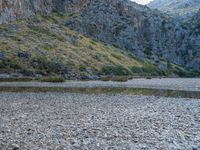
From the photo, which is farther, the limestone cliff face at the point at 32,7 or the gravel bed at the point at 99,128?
the limestone cliff face at the point at 32,7

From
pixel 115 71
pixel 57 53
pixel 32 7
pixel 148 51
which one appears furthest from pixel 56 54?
pixel 148 51

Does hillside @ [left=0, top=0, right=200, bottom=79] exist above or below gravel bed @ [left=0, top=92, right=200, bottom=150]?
above

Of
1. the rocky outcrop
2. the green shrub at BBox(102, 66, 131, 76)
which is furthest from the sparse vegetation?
the rocky outcrop

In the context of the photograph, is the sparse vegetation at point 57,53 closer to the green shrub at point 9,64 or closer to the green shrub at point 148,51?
the green shrub at point 9,64

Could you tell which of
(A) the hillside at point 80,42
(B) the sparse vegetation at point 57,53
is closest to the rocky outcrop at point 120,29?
(A) the hillside at point 80,42

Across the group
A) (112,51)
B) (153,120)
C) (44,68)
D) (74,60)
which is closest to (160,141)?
(153,120)

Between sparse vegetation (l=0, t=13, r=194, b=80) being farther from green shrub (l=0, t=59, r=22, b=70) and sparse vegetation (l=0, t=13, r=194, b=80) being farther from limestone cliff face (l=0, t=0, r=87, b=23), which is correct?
limestone cliff face (l=0, t=0, r=87, b=23)

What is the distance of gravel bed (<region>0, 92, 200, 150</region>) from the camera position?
2072 centimetres

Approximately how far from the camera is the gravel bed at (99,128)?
68.0ft

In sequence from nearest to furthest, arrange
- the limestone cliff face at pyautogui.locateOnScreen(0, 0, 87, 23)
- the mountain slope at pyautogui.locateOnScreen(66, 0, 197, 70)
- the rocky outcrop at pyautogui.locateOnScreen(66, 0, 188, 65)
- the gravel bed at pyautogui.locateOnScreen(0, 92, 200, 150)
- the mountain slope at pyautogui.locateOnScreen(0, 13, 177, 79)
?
the gravel bed at pyautogui.locateOnScreen(0, 92, 200, 150), the mountain slope at pyautogui.locateOnScreen(0, 13, 177, 79), the limestone cliff face at pyautogui.locateOnScreen(0, 0, 87, 23), the mountain slope at pyautogui.locateOnScreen(66, 0, 197, 70), the rocky outcrop at pyautogui.locateOnScreen(66, 0, 188, 65)

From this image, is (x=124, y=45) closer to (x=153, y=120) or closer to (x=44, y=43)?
(x=44, y=43)

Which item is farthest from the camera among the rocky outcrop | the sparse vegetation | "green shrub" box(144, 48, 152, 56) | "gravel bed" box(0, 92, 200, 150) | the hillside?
"green shrub" box(144, 48, 152, 56)

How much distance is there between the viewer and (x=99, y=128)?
2538 centimetres

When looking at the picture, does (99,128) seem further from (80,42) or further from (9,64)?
(80,42)
